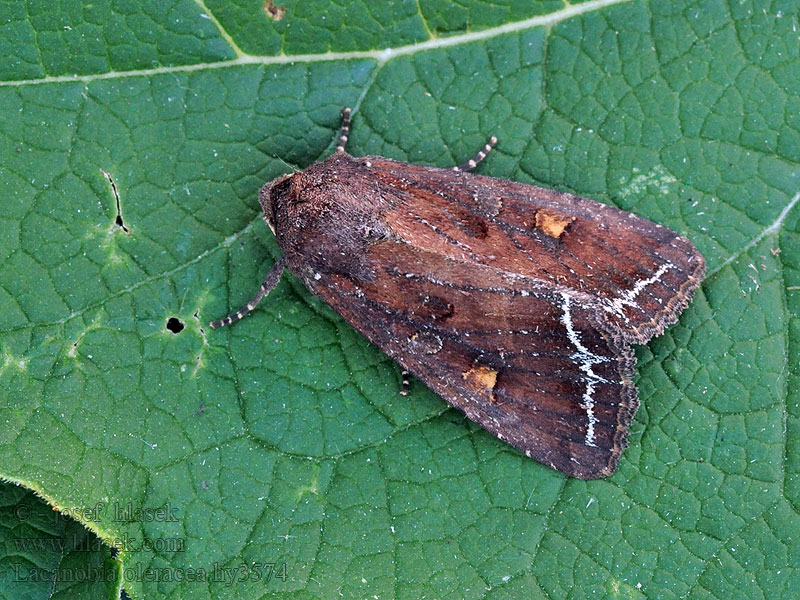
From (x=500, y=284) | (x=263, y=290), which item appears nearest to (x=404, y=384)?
(x=500, y=284)

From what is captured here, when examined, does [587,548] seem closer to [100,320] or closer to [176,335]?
[176,335]

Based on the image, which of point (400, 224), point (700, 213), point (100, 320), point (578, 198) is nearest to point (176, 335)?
point (100, 320)

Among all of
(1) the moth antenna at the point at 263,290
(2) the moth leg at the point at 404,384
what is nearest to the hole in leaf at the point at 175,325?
(1) the moth antenna at the point at 263,290

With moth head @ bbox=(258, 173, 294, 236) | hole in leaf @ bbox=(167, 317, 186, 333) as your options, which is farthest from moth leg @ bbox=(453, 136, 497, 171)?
hole in leaf @ bbox=(167, 317, 186, 333)

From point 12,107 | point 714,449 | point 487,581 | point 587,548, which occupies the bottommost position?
point 487,581

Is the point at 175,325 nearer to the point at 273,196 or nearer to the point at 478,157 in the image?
the point at 273,196

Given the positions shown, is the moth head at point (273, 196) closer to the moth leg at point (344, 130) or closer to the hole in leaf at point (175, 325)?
the moth leg at point (344, 130)
